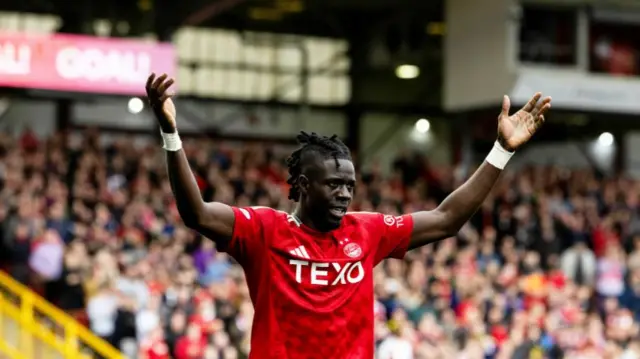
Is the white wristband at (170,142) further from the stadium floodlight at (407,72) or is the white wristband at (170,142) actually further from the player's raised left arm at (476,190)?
the stadium floodlight at (407,72)

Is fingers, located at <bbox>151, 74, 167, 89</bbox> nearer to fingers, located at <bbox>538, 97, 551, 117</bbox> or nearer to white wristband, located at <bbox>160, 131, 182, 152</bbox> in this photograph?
white wristband, located at <bbox>160, 131, 182, 152</bbox>

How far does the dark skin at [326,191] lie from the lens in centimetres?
564

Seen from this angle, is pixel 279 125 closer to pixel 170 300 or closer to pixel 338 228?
pixel 170 300

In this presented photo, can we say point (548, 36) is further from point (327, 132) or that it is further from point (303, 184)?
point (303, 184)

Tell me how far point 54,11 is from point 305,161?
25.3m

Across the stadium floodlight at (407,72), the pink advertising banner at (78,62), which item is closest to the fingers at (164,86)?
the pink advertising banner at (78,62)

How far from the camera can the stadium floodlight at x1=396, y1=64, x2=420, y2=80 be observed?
A: 1319 inches

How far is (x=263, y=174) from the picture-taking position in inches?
974

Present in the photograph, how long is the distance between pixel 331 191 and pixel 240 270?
13.7 meters

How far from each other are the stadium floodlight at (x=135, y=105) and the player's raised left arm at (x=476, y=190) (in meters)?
23.0

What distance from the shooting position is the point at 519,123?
6.35 meters

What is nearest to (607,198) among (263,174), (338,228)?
(263,174)

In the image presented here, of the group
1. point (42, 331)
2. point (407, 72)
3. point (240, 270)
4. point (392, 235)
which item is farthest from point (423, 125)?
point (392, 235)

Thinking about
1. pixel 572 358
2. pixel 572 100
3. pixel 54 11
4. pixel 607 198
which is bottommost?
pixel 572 358
